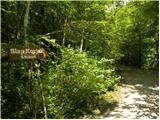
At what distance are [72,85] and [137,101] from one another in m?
3.11

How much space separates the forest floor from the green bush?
831 mm

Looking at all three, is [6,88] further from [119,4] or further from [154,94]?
[119,4]

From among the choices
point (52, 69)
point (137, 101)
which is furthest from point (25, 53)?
point (137, 101)

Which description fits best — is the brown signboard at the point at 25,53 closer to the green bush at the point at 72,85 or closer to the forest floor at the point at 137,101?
the green bush at the point at 72,85

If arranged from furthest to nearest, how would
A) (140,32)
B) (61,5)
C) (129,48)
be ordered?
(129,48) → (140,32) → (61,5)

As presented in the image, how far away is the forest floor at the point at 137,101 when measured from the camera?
10555 millimetres

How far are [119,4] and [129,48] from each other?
22.0ft

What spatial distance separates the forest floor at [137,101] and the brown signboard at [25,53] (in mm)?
3839

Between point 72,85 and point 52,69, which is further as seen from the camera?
point 52,69

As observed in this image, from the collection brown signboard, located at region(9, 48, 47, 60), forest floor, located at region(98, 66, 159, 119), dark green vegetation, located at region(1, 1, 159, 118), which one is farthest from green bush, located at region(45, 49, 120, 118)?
brown signboard, located at region(9, 48, 47, 60)

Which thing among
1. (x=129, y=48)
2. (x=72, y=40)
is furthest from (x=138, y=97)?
(x=129, y=48)

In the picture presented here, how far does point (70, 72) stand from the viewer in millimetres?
10875

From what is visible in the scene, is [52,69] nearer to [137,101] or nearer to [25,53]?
[25,53]

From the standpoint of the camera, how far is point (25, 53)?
7.32 m
